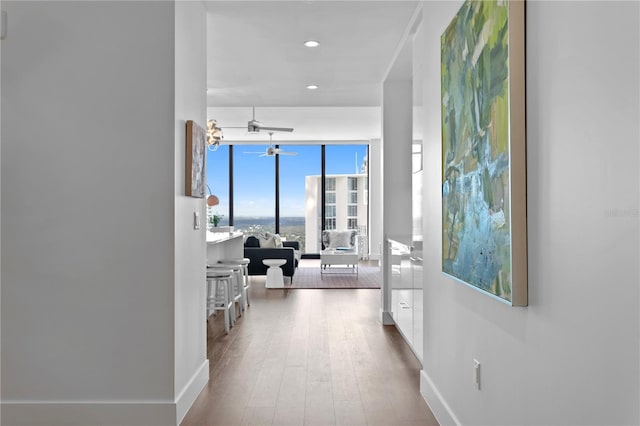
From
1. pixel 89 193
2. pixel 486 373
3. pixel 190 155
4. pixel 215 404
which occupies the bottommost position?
pixel 215 404

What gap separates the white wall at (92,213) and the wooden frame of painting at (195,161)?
24 cm

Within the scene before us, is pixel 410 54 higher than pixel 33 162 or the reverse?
higher

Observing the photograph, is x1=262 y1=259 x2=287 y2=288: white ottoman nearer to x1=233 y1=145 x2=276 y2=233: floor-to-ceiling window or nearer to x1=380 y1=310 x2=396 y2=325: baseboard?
x1=380 y1=310 x2=396 y2=325: baseboard

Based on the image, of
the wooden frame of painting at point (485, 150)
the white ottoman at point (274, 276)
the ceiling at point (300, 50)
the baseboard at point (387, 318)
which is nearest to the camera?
the wooden frame of painting at point (485, 150)

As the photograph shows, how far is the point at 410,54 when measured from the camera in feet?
15.2

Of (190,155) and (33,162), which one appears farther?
(190,155)

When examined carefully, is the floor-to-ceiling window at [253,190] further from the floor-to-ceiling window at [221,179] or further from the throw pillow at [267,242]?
the throw pillow at [267,242]

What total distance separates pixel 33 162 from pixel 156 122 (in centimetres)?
71

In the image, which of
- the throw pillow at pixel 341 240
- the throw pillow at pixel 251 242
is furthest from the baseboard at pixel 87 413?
the throw pillow at pixel 341 240

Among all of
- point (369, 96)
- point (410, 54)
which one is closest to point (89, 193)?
point (410, 54)

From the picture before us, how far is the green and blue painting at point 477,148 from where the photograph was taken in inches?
72.4

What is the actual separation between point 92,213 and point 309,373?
186cm

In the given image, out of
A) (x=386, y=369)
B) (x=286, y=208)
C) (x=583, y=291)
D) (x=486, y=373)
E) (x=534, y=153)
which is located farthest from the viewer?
(x=286, y=208)

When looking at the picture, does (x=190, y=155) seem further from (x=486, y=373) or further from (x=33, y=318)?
(x=486, y=373)
